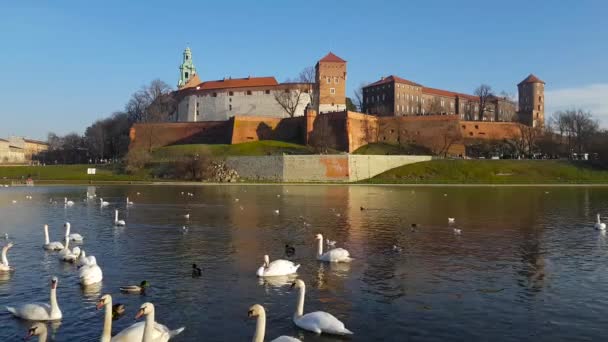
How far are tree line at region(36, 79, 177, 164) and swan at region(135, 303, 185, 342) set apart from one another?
8873cm

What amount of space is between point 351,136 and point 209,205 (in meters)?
48.4

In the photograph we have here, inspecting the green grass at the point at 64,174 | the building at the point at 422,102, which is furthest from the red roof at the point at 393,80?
the green grass at the point at 64,174

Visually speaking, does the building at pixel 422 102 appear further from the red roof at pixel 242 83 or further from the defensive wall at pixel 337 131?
the red roof at pixel 242 83

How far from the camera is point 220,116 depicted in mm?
100562

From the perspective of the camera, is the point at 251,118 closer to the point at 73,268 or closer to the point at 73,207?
the point at 73,207

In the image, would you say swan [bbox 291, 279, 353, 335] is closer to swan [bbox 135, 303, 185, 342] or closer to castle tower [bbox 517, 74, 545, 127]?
swan [bbox 135, 303, 185, 342]

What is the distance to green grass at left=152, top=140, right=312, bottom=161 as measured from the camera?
251 feet

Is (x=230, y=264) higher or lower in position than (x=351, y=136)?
lower

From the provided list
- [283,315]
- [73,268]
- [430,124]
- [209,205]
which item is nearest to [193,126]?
[430,124]

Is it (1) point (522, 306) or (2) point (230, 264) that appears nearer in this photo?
(1) point (522, 306)

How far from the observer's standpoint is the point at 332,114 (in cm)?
8369

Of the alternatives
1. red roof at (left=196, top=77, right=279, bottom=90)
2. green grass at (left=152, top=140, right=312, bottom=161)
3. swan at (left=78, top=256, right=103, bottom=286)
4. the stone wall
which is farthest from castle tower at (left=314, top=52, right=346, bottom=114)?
swan at (left=78, top=256, right=103, bottom=286)

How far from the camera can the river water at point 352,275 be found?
33.9 ft

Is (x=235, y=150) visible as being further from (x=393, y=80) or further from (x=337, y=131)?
(x=393, y=80)
